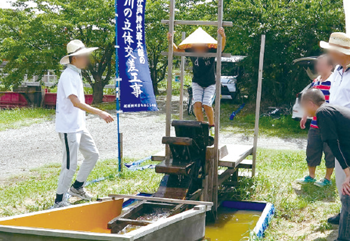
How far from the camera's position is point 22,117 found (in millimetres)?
15906

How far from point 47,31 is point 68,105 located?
13.0 m

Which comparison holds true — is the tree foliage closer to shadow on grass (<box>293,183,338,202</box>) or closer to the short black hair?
shadow on grass (<box>293,183,338,202</box>)

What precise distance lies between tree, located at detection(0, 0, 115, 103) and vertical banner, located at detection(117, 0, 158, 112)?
9.20 m

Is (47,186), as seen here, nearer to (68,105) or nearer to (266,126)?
(68,105)

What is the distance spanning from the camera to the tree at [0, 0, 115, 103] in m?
17.6

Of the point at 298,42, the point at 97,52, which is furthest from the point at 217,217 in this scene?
the point at 97,52

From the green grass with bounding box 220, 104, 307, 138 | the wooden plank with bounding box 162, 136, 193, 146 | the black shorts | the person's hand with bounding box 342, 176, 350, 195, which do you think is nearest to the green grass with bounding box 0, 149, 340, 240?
the black shorts

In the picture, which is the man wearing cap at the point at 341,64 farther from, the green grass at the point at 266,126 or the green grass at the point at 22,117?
the green grass at the point at 22,117

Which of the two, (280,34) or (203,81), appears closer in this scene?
(203,81)

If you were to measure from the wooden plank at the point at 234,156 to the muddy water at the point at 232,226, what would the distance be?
75cm

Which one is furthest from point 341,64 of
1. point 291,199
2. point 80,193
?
point 80,193

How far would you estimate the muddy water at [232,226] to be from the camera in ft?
18.1

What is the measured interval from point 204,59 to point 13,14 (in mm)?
14630

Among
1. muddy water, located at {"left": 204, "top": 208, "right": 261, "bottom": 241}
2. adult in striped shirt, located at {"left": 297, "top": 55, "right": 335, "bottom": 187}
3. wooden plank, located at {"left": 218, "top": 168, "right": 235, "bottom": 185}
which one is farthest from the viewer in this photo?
adult in striped shirt, located at {"left": 297, "top": 55, "right": 335, "bottom": 187}
